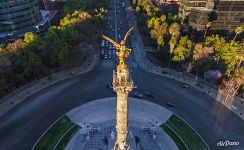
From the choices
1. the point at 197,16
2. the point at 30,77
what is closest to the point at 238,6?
the point at 197,16

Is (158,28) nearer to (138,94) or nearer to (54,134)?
(138,94)

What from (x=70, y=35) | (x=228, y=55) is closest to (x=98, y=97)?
(x=70, y=35)

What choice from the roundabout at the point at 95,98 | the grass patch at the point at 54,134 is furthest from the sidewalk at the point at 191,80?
the grass patch at the point at 54,134

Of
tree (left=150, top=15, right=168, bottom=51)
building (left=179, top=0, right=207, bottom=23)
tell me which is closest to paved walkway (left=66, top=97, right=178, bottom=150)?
tree (left=150, top=15, right=168, bottom=51)

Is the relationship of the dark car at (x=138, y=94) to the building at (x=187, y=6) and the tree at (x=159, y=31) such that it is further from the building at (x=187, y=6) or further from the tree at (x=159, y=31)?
the building at (x=187, y=6)

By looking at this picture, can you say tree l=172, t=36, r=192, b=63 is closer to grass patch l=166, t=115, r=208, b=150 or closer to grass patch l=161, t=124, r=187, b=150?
grass patch l=166, t=115, r=208, b=150

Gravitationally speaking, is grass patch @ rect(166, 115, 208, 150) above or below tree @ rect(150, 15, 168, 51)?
below
